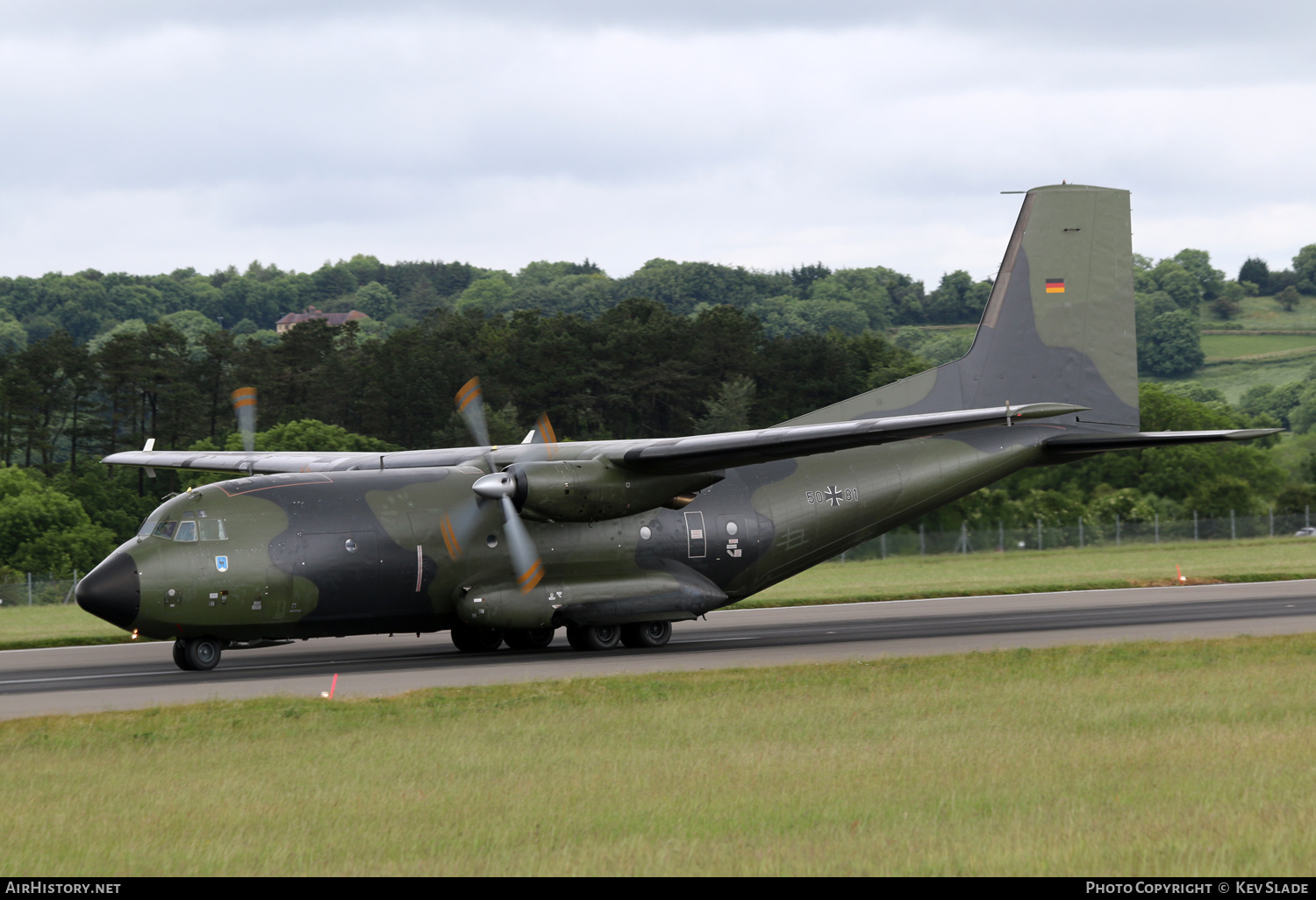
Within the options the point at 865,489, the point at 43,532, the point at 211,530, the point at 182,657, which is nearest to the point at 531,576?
the point at 211,530

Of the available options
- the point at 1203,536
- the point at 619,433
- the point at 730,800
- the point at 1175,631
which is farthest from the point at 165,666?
the point at 619,433

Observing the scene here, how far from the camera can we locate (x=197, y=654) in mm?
22656

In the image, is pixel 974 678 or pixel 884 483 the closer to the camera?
pixel 974 678

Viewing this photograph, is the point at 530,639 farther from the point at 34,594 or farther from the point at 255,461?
the point at 34,594

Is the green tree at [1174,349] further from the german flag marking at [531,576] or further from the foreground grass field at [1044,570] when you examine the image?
the german flag marking at [531,576]

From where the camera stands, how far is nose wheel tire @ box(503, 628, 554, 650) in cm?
2548

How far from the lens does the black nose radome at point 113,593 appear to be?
21.1 metres

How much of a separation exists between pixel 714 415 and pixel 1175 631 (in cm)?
4723

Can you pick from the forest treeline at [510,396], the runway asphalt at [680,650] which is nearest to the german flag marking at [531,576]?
the runway asphalt at [680,650]

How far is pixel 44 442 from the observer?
78938 mm

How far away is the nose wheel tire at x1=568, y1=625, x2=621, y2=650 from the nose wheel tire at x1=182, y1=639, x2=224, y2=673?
20.8 ft

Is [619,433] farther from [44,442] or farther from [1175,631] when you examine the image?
[1175,631]

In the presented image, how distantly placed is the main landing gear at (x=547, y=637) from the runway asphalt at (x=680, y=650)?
32 centimetres

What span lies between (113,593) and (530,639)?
7842mm
